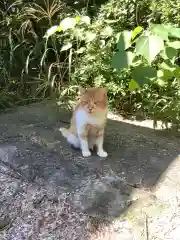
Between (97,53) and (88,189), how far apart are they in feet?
5.09

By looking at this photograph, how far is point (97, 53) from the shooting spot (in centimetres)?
334

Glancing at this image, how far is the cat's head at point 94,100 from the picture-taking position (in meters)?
2.33

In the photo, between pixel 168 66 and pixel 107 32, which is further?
pixel 107 32

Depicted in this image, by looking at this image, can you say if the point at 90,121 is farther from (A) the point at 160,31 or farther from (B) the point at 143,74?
(A) the point at 160,31

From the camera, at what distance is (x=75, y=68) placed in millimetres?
3623

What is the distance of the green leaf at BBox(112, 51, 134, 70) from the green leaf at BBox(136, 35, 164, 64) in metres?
0.12

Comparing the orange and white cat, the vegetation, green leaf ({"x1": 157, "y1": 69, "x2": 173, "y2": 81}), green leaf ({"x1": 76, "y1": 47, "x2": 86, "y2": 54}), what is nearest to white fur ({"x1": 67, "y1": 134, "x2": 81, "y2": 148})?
the orange and white cat

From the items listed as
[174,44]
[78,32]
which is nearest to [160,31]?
[174,44]

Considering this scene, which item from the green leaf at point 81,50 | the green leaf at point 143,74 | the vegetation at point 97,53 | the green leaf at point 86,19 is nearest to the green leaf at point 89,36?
the vegetation at point 97,53

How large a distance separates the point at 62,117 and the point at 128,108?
60 centimetres

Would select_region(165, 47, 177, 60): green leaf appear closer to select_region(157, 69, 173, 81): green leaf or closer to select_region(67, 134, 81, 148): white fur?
select_region(157, 69, 173, 81): green leaf

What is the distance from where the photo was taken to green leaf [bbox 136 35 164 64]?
2.25 m

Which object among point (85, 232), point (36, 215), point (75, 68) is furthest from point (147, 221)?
point (75, 68)

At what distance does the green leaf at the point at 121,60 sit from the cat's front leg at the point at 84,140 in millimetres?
435
